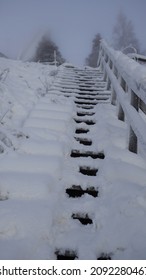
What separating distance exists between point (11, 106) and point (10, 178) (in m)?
2.23

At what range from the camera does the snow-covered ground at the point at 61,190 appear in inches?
95.3

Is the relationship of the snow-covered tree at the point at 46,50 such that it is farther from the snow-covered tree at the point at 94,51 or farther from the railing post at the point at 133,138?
the railing post at the point at 133,138

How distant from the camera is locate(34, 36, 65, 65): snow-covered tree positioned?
3325 centimetres

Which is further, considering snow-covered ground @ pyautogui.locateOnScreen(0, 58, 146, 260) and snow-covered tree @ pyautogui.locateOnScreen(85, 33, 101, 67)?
snow-covered tree @ pyautogui.locateOnScreen(85, 33, 101, 67)

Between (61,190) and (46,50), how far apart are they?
→ 33.0 m

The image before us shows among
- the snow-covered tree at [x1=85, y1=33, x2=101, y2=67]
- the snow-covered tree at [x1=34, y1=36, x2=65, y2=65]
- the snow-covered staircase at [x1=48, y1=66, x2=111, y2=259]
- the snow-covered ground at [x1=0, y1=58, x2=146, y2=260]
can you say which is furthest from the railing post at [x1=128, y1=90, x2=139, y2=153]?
the snow-covered tree at [x1=85, y1=33, x2=101, y2=67]

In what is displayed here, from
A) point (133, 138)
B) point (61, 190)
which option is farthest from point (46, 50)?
point (61, 190)

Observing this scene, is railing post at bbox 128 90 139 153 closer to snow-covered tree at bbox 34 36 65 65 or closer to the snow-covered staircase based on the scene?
the snow-covered staircase

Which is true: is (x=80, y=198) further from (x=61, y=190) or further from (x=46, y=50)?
(x=46, y=50)

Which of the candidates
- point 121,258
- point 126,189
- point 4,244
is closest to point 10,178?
point 4,244

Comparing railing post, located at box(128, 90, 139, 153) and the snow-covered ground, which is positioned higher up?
railing post, located at box(128, 90, 139, 153)

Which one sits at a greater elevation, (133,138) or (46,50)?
(133,138)

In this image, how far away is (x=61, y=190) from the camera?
3.20 meters

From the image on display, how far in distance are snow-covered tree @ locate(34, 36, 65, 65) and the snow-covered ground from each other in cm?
2890
